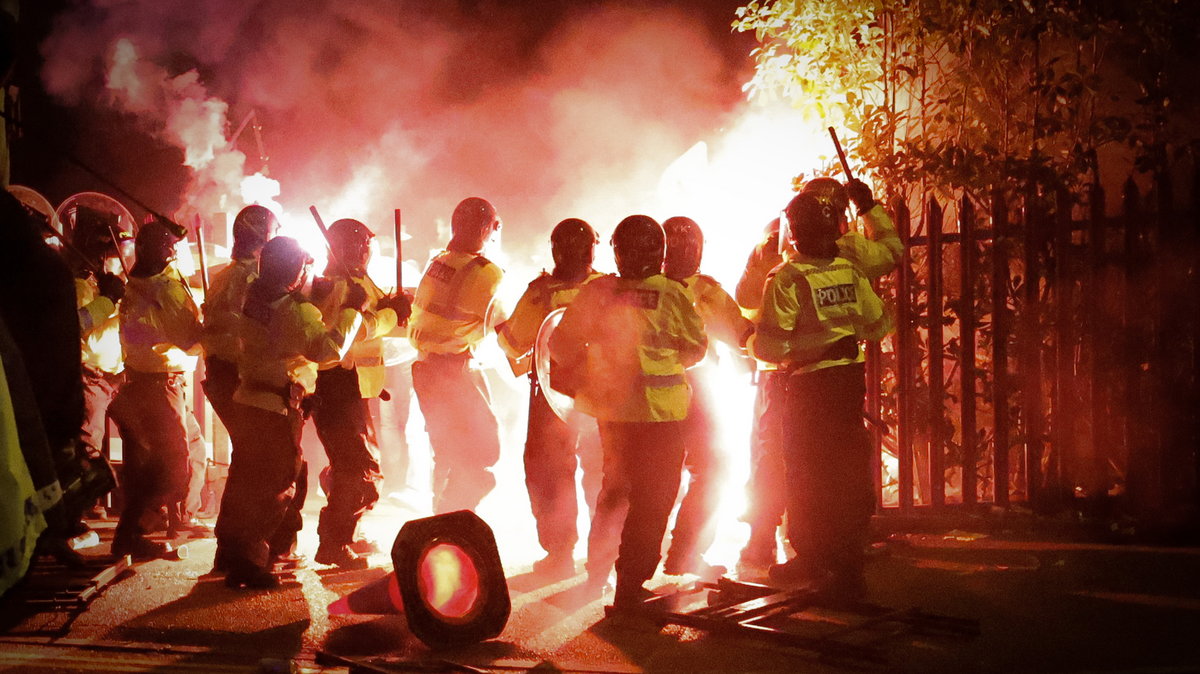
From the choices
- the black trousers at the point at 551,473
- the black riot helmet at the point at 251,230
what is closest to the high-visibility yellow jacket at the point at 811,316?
the black trousers at the point at 551,473

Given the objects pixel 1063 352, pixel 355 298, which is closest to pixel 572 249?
pixel 355 298

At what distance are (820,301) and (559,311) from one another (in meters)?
1.58

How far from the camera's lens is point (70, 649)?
541 centimetres

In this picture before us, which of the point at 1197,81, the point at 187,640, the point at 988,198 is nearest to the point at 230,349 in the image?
the point at 187,640

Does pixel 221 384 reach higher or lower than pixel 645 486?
higher

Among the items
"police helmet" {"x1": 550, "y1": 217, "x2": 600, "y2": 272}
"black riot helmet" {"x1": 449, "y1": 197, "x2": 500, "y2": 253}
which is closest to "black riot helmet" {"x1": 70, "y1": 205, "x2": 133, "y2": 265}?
"black riot helmet" {"x1": 449, "y1": 197, "x2": 500, "y2": 253}

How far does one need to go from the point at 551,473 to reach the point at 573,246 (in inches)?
58.2

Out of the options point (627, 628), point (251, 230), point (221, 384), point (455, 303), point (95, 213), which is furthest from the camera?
point (95, 213)

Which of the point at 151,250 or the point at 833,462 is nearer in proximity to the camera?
the point at 833,462

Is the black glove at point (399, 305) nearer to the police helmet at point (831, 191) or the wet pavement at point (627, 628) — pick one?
the wet pavement at point (627, 628)

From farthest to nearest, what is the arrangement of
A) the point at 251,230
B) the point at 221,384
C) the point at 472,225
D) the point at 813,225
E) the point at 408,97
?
the point at 408,97
the point at 472,225
the point at 251,230
the point at 221,384
the point at 813,225

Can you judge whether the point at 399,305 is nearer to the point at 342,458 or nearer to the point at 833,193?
the point at 342,458

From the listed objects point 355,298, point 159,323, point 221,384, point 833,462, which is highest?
point 355,298

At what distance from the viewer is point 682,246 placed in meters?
7.10
